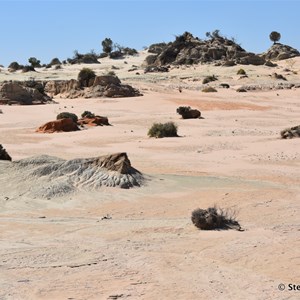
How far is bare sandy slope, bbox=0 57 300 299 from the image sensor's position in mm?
7688

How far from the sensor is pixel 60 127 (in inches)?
1125

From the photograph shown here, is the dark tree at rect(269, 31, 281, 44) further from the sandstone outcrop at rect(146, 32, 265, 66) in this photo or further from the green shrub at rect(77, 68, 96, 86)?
the green shrub at rect(77, 68, 96, 86)

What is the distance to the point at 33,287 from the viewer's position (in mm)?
7562

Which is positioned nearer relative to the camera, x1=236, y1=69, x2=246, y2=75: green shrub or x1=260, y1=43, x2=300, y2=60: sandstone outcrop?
x1=236, y1=69, x2=246, y2=75: green shrub

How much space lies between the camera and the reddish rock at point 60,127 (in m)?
28.5

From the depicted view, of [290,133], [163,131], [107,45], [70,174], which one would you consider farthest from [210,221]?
[107,45]

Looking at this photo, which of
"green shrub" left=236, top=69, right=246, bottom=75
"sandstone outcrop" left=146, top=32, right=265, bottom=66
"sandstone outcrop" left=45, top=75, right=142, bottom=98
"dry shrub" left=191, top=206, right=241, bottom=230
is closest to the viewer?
"dry shrub" left=191, top=206, right=241, bottom=230

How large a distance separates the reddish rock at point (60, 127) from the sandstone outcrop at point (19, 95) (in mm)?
13811

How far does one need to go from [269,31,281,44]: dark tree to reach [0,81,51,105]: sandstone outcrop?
5373cm

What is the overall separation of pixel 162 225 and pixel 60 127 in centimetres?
1825

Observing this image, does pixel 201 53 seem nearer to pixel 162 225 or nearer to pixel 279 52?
pixel 279 52

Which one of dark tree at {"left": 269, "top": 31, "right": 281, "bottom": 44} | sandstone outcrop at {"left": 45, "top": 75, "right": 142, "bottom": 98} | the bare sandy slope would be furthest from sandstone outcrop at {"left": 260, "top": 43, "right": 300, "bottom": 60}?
the bare sandy slope

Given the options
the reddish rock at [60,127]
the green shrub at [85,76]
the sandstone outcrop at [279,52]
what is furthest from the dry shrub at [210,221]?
the sandstone outcrop at [279,52]

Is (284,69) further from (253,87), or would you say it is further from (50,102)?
(50,102)
